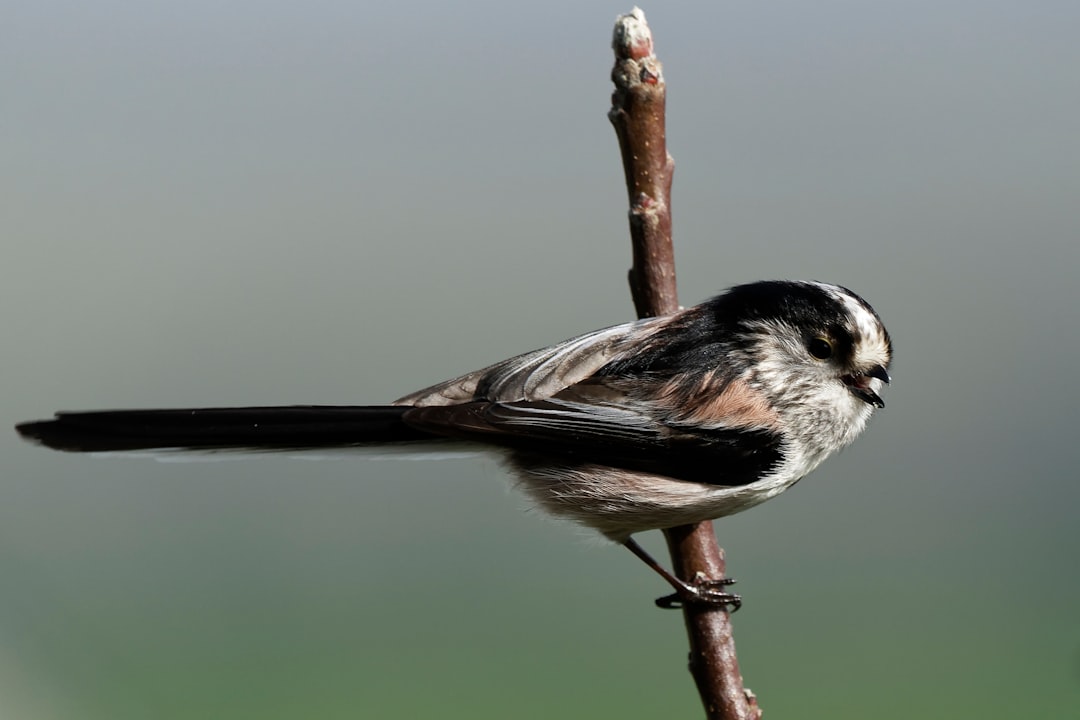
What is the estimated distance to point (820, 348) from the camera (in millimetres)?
2223

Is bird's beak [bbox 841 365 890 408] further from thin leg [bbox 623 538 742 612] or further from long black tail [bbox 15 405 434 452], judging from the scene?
long black tail [bbox 15 405 434 452]

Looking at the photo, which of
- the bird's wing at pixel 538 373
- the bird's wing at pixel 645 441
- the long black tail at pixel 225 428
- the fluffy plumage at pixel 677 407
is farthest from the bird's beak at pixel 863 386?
the long black tail at pixel 225 428

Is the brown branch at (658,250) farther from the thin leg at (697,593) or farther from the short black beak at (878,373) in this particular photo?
the short black beak at (878,373)

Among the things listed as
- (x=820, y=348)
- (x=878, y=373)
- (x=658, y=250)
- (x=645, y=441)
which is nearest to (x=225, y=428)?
(x=645, y=441)

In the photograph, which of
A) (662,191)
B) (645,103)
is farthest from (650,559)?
(645,103)

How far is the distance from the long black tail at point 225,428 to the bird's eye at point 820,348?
0.84 meters

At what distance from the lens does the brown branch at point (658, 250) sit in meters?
2.06

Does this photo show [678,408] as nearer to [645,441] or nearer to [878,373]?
[645,441]

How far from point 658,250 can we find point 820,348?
423 millimetres

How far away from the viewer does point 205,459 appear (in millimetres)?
1921

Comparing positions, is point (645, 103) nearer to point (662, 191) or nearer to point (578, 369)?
point (662, 191)

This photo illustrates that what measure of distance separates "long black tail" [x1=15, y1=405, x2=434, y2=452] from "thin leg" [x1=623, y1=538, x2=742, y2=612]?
2.18ft

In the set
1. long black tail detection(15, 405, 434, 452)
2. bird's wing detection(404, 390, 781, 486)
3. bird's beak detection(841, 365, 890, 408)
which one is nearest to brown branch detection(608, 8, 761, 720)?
bird's wing detection(404, 390, 781, 486)

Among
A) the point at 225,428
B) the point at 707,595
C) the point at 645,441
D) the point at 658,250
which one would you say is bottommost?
the point at 707,595
